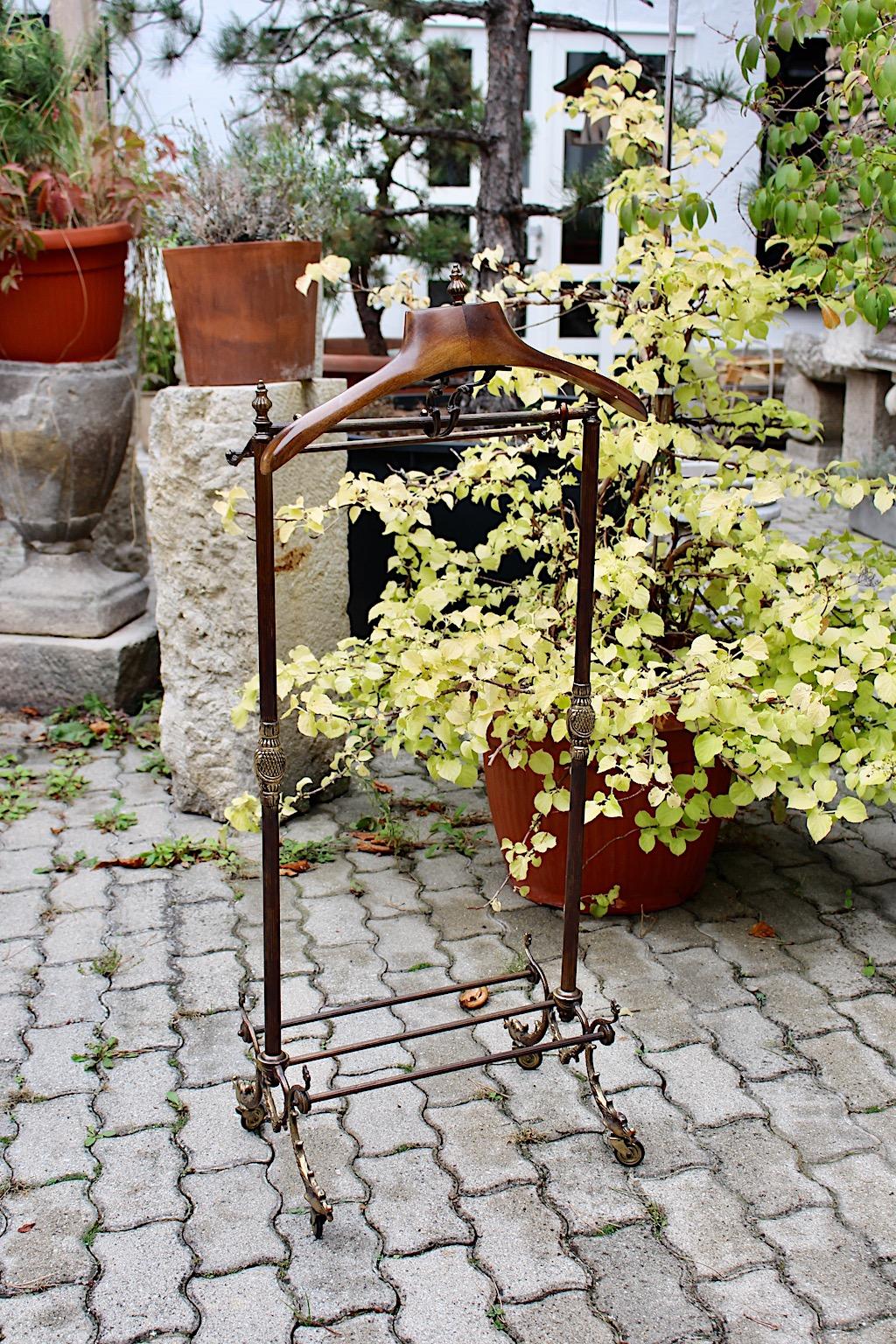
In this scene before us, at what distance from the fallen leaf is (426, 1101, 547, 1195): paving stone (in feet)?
1.05

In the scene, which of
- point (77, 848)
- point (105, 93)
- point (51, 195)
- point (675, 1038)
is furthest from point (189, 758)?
point (105, 93)

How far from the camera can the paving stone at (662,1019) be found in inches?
97.7

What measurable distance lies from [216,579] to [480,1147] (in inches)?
63.6

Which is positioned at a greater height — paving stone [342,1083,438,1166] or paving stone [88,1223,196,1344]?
paving stone [342,1083,438,1166]

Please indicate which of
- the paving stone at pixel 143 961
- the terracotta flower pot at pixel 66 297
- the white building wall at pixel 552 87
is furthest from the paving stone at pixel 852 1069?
the white building wall at pixel 552 87

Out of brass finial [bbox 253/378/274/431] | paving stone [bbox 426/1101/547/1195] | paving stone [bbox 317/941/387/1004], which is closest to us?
brass finial [bbox 253/378/274/431]

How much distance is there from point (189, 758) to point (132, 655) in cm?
90

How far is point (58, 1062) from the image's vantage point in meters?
2.41

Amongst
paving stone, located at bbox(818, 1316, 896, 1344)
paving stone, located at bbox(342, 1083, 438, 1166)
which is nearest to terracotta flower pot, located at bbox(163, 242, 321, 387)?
paving stone, located at bbox(342, 1083, 438, 1166)

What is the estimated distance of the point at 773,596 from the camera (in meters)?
2.93

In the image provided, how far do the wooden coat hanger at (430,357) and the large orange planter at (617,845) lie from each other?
1.06m

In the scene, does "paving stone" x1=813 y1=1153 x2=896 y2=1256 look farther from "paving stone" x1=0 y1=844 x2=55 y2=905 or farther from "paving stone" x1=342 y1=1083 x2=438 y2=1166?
"paving stone" x1=0 y1=844 x2=55 y2=905

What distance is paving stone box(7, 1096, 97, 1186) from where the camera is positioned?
2121 mm

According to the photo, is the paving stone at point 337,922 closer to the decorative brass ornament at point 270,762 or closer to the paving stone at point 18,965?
the paving stone at point 18,965
